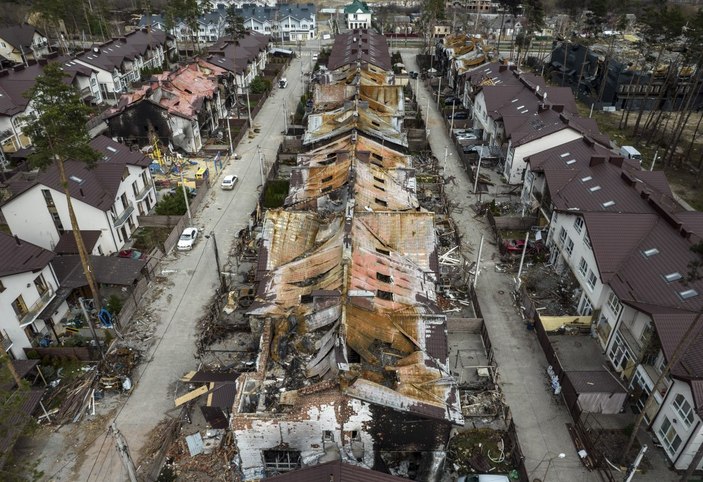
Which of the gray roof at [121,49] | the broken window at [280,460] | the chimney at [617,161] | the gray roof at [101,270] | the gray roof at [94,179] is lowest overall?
the broken window at [280,460]

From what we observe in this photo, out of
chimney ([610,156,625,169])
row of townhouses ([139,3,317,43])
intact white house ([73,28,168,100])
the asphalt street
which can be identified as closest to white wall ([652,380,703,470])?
chimney ([610,156,625,169])

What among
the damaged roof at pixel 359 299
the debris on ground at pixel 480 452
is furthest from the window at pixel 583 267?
the debris on ground at pixel 480 452

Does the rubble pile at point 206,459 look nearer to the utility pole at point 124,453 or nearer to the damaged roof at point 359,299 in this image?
the utility pole at point 124,453

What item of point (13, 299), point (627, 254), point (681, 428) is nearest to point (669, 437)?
point (681, 428)

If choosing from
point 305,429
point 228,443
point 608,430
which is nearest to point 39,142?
point 228,443

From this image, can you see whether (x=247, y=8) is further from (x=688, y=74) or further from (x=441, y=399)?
(x=441, y=399)

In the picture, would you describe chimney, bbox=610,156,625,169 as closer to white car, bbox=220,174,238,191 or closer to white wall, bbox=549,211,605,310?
white wall, bbox=549,211,605,310

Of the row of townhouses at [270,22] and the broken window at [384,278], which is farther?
the row of townhouses at [270,22]
